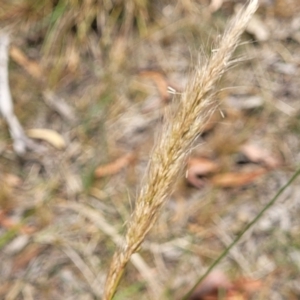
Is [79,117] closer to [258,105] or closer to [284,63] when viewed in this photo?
[258,105]

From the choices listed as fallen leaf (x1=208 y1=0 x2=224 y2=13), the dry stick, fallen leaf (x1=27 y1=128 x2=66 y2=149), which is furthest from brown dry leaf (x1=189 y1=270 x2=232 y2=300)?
fallen leaf (x1=208 y1=0 x2=224 y2=13)

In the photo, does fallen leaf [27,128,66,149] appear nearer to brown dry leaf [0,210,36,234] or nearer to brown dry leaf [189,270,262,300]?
brown dry leaf [0,210,36,234]

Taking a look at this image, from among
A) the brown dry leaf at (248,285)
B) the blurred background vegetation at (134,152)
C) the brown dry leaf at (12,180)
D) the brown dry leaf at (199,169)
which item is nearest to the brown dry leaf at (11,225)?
the blurred background vegetation at (134,152)

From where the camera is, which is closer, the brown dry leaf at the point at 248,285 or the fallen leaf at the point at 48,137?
the brown dry leaf at the point at 248,285

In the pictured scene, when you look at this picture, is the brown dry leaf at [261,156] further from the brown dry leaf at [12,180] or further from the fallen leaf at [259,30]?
the brown dry leaf at [12,180]

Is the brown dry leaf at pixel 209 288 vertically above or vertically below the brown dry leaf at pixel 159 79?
below

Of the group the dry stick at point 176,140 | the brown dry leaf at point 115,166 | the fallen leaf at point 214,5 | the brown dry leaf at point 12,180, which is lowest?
the brown dry leaf at point 115,166

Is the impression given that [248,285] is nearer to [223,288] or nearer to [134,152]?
[223,288]
